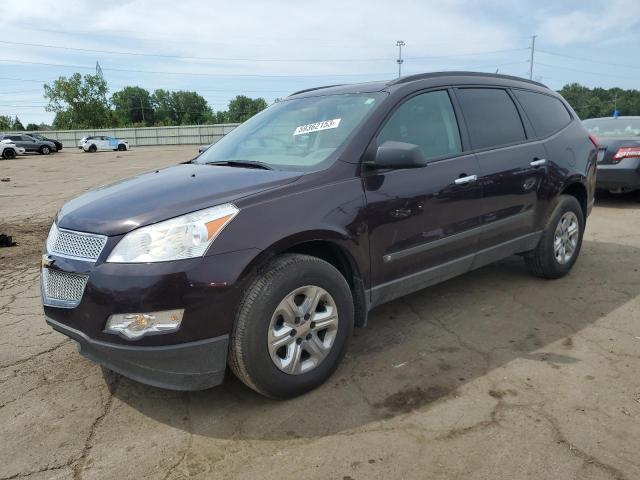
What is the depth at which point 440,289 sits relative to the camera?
459cm

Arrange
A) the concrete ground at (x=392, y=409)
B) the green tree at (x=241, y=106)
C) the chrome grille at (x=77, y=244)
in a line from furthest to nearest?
1. the green tree at (x=241, y=106)
2. the chrome grille at (x=77, y=244)
3. the concrete ground at (x=392, y=409)

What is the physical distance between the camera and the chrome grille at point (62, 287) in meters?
2.54

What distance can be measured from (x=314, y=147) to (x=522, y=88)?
2393 mm

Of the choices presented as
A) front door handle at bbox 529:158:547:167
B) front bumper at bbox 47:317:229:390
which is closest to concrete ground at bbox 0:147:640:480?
front bumper at bbox 47:317:229:390

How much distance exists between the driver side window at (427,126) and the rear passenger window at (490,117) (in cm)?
18

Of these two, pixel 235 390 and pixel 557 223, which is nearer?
pixel 235 390

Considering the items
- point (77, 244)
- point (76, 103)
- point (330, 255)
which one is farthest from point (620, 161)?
point (76, 103)

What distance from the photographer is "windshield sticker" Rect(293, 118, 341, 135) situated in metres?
3.37

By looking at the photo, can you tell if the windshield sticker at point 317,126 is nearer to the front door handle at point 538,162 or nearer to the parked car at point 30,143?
the front door handle at point 538,162

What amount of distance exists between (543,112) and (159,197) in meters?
3.61

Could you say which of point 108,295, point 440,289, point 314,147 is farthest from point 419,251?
point 108,295

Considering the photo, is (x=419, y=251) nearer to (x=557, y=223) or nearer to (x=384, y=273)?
(x=384, y=273)

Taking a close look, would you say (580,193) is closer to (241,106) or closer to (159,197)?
(159,197)

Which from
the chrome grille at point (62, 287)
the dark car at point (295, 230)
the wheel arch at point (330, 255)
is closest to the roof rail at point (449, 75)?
the dark car at point (295, 230)
